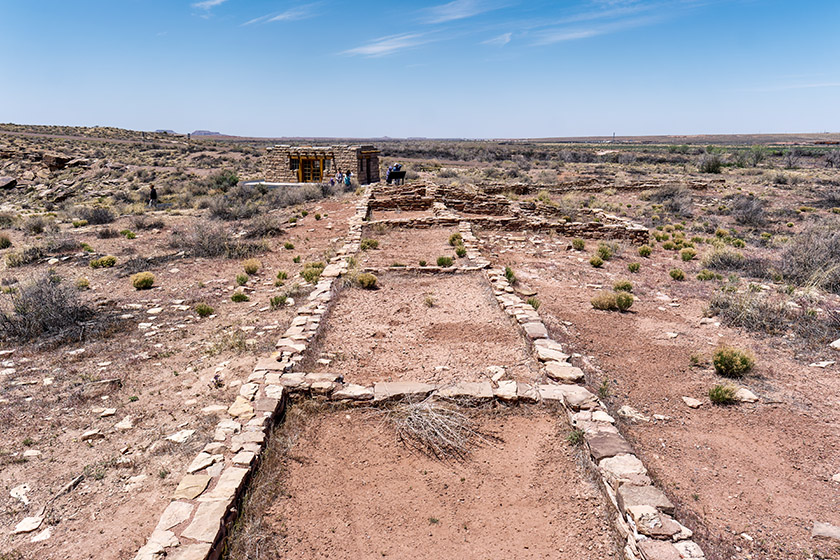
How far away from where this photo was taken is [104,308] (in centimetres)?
902

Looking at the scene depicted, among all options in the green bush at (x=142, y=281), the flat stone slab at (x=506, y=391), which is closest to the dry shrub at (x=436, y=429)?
the flat stone slab at (x=506, y=391)

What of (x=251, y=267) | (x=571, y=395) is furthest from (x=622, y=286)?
(x=251, y=267)

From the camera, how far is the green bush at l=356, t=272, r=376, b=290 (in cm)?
984

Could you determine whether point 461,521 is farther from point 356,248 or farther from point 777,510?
point 356,248

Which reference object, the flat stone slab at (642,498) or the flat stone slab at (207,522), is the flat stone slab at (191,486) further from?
the flat stone slab at (642,498)

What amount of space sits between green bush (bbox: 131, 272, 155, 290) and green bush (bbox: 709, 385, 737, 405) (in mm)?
10486

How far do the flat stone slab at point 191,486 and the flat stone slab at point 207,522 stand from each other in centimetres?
20

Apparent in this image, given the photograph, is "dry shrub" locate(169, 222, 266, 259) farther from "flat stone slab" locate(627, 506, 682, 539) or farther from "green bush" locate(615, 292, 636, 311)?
"flat stone slab" locate(627, 506, 682, 539)

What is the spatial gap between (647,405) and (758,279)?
24.2 ft

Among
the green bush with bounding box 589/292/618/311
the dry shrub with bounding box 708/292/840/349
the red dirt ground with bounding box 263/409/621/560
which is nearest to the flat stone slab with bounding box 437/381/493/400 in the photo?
the red dirt ground with bounding box 263/409/621/560

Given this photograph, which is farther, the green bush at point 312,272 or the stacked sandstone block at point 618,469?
the green bush at point 312,272

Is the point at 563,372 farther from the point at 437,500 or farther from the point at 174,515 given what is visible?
the point at 174,515

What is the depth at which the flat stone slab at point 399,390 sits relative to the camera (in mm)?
5661

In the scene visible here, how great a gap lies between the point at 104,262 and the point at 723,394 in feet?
43.7
